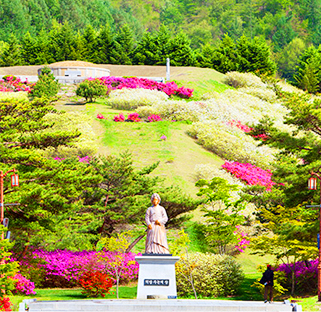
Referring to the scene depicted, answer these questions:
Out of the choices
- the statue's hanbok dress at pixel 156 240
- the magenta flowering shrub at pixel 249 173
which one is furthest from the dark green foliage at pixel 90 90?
the statue's hanbok dress at pixel 156 240

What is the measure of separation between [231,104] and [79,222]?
91.9 feet

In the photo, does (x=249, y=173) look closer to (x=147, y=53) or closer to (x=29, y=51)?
(x=147, y=53)

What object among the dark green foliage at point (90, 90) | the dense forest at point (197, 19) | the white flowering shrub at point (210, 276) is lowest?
the white flowering shrub at point (210, 276)

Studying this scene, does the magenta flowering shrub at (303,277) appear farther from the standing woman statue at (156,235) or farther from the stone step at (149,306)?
the standing woman statue at (156,235)

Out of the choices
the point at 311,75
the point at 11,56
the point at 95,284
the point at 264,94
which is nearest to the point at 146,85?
the point at 264,94

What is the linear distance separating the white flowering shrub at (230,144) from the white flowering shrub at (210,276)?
49.4ft

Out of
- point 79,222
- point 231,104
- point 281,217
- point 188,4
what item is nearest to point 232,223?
point 281,217

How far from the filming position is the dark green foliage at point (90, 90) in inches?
2163

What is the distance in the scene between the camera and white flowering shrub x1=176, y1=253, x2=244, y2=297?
2780 cm

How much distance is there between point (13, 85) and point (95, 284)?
3631 cm

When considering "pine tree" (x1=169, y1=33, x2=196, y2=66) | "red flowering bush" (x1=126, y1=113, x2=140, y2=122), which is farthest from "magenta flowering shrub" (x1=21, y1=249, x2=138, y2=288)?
"pine tree" (x1=169, y1=33, x2=196, y2=66)

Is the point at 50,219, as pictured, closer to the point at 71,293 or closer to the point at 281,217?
the point at 71,293

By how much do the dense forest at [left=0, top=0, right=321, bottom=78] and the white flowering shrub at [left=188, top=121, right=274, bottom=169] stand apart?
2658 inches

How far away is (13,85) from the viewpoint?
5875 centimetres
